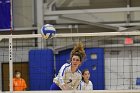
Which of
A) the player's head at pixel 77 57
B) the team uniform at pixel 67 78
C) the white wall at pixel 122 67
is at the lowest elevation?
Result: the white wall at pixel 122 67

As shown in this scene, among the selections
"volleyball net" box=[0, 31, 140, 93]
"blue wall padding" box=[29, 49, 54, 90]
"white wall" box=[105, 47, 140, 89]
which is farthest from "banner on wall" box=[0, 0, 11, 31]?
"white wall" box=[105, 47, 140, 89]

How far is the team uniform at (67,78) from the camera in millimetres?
4383

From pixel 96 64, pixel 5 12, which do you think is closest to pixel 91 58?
pixel 96 64

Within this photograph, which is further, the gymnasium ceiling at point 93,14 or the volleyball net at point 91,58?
the gymnasium ceiling at point 93,14

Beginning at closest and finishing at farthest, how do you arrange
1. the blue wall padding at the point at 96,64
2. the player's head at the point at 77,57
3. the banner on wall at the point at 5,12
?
the player's head at the point at 77,57
the blue wall padding at the point at 96,64
the banner on wall at the point at 5,12

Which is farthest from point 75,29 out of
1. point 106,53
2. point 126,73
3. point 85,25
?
point 126,73

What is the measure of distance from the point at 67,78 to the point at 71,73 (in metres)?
0.08

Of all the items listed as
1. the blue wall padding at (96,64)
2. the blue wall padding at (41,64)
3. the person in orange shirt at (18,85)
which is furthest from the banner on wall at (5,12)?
the person in orange shirt at (18,85)

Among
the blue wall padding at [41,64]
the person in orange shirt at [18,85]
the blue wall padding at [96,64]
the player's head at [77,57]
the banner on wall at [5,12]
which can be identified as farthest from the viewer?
the banner on wall at [5,12]

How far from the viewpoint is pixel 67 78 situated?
4.42 meters

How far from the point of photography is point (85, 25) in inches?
451

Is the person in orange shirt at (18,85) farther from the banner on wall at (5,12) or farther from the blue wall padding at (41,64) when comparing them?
the banner on wall at (5,12)

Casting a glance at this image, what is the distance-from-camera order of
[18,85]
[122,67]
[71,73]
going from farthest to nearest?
[122,67] < [18,85] < [71,73]

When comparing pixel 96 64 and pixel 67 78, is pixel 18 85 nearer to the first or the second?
pixel 96 64
